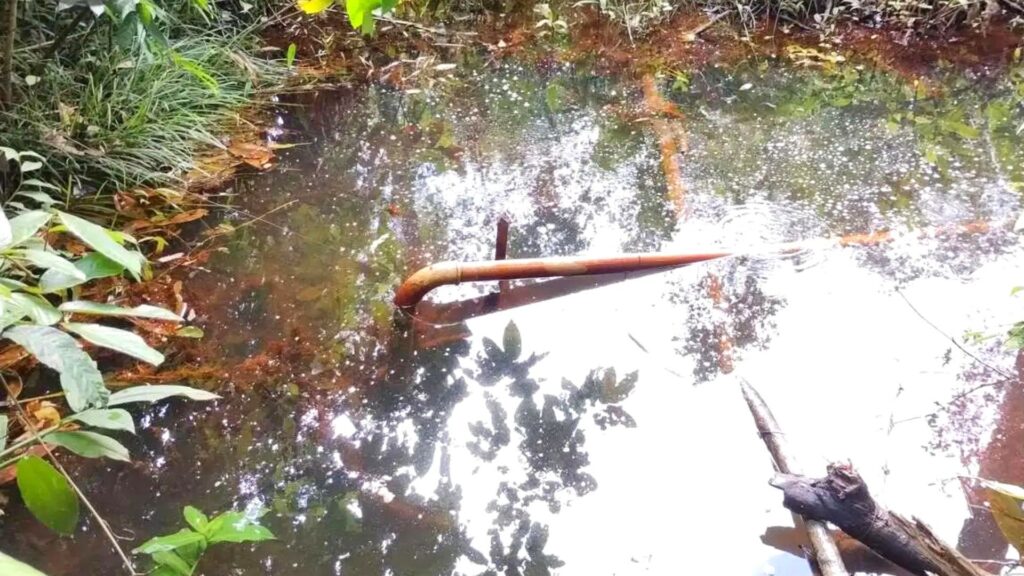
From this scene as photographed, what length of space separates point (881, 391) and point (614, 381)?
0.71m

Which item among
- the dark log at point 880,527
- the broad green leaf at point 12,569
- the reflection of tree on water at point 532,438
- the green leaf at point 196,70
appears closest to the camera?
the broad green leaf at point 12,569

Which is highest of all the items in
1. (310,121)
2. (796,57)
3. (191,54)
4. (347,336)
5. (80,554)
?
(796,57)

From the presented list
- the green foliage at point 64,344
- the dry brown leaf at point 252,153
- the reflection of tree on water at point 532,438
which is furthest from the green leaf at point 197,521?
the dry brown leaf at point 252,153

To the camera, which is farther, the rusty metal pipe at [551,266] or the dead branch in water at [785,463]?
the rusty metal pipe at [551,266]

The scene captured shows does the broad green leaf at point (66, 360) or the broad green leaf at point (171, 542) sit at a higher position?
Result: the broad green leaf at point (66, 360)

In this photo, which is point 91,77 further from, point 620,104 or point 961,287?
point 961,287

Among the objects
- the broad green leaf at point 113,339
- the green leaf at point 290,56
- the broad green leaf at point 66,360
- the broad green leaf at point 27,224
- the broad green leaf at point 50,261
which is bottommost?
the broad green leaf at point 66,360

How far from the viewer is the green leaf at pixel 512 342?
6.89 feet

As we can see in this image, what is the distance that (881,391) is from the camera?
6.39ft

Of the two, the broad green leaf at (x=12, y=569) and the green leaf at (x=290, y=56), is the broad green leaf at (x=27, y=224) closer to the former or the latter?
the broad green leaf at (x=12, y=569)

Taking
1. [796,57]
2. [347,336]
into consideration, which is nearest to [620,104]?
[796,57]

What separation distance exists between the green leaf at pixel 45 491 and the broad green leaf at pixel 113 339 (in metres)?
0.18

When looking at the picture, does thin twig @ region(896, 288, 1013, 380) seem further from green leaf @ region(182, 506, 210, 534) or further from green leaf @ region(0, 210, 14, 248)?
green leaf @ region(0, 210, 14, 248)

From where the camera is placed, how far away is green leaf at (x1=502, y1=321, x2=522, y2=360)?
2100mm
